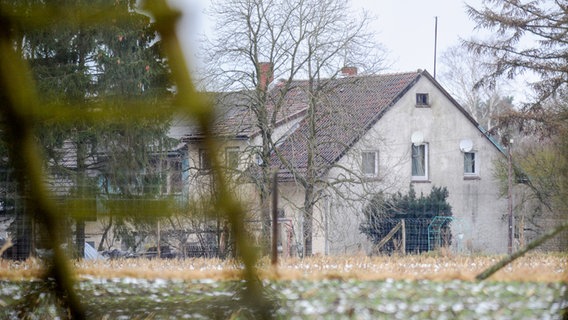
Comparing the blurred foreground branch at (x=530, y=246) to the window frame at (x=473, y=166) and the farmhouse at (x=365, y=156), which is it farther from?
the window frame at (x=473, y=166)

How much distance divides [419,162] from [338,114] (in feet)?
2.35

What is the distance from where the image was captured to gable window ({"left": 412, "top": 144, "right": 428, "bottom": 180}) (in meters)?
3.99

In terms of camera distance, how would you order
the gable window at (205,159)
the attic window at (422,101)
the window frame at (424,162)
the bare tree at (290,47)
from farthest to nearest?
the window frame at (424,162) → the attic window at (422,101) → the bare tree at (290,47) → the gable window at (205,159)

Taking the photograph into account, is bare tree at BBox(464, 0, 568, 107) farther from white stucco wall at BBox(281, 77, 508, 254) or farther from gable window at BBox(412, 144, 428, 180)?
gable window at BBox(412, 144, 428, 180)

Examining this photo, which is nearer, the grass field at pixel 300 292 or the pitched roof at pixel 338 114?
the grass field at pixel 300 292

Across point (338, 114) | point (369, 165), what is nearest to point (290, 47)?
point (338, 114)

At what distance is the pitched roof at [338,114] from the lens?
339 cm

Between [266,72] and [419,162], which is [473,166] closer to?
[419,162]

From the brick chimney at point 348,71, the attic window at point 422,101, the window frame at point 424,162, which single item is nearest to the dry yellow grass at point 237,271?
the attic window at point 422,101

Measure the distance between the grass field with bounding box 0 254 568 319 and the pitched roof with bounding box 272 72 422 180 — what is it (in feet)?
8.14

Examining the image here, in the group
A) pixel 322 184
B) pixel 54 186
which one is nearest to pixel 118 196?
pixel 54 186

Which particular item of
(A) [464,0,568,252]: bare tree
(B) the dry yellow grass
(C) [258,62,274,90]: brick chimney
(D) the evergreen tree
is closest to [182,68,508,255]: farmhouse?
(C) [258,62,274,90]: brick chimney

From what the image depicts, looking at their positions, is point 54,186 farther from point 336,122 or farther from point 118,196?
point 336,122

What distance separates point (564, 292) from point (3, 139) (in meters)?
0.13
